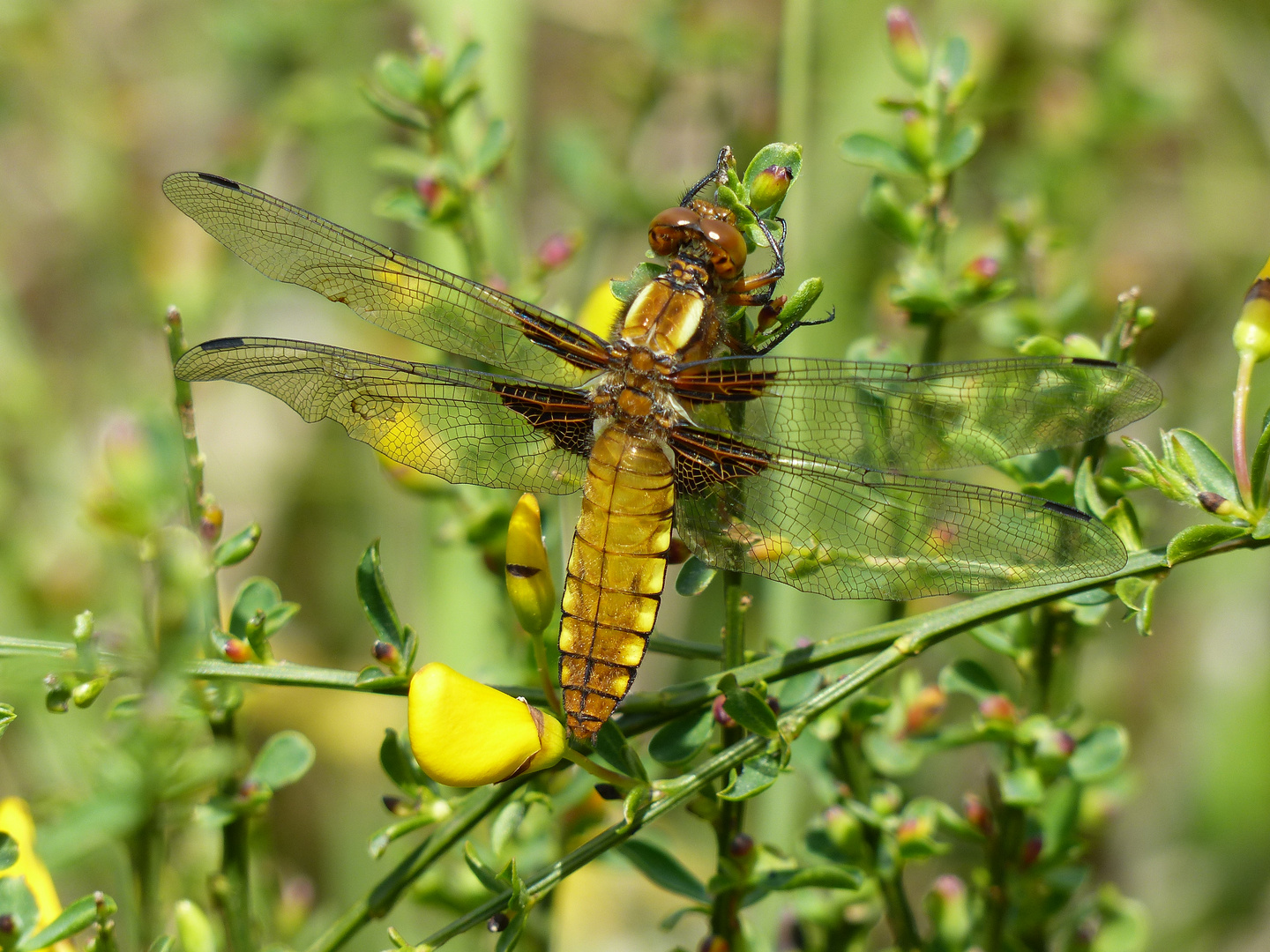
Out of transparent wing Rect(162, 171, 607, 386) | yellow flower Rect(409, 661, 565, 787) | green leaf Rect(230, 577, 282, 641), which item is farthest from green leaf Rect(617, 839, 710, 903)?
transparent wing Rect(162, 171, 607, 386)

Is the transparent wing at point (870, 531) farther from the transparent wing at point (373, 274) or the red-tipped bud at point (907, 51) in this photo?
the red-tipped bud at point (907, 51)

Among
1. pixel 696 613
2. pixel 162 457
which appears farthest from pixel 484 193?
pixel 696 613

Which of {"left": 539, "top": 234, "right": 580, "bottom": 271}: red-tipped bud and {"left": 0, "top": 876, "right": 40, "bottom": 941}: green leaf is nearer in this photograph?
{"left": 0, "top": 876, "right": 40, "bottom": 941}: green leaf

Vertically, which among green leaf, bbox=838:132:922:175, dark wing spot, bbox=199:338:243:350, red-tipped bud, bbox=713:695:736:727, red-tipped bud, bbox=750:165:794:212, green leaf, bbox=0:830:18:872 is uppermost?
green leaf, bbox=838:132:922:175

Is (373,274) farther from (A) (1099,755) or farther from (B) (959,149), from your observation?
(A) (1099,755)

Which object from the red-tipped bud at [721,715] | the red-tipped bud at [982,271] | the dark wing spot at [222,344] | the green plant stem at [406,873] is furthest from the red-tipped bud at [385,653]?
the red-tipped bud at [982,271]

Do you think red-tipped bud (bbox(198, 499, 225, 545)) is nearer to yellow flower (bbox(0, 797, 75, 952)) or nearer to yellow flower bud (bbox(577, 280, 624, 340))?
yellow flower (bbox(0, 797, 75, 952))

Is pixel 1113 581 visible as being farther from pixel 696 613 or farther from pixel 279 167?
pixel 279 167

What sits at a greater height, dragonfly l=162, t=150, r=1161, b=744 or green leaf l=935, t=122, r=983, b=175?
green leaf l=935, t=122, r=983, b=175
